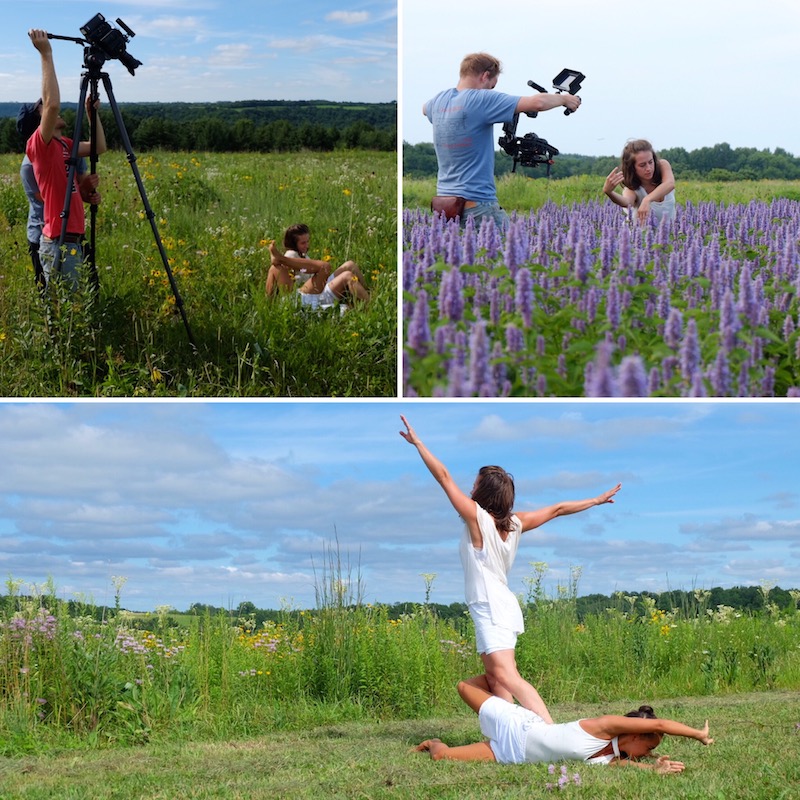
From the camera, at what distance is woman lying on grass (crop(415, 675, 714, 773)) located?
14.2 ft

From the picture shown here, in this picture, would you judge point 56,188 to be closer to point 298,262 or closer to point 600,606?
point 298,262

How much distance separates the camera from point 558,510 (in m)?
5.29

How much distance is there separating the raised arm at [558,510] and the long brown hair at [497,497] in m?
0.17

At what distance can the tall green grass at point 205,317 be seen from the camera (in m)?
5.81

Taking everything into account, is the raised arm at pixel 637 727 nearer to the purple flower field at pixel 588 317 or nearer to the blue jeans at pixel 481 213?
the purple flower field at pixel 588 317

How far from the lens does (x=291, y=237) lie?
7.22 m

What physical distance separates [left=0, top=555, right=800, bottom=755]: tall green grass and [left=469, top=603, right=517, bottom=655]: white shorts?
1727mm

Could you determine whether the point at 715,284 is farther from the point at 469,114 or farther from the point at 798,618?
the point at 798,618

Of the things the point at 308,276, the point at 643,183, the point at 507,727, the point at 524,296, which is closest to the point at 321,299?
the point at 308,276

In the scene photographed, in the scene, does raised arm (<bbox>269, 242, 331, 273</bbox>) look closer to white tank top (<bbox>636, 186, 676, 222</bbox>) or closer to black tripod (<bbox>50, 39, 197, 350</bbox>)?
black tripod (<bbox>50, 39, 197, 350</bbox>)

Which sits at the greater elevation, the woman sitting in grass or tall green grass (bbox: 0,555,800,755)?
the woman sitting in grass

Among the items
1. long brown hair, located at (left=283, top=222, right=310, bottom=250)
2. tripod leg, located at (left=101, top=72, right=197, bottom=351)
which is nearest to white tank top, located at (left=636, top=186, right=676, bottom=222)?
long brown hair, located at (left=283, top=222, right=310, bottom=250)

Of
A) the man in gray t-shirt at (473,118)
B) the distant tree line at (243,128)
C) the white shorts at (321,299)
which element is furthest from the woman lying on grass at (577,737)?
the distant tree line at (243,128)

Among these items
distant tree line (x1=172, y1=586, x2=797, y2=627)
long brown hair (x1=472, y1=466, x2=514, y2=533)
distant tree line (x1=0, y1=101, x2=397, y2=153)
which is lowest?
distant tree line (x1=172, y1=586, x2=797, y2=627)
